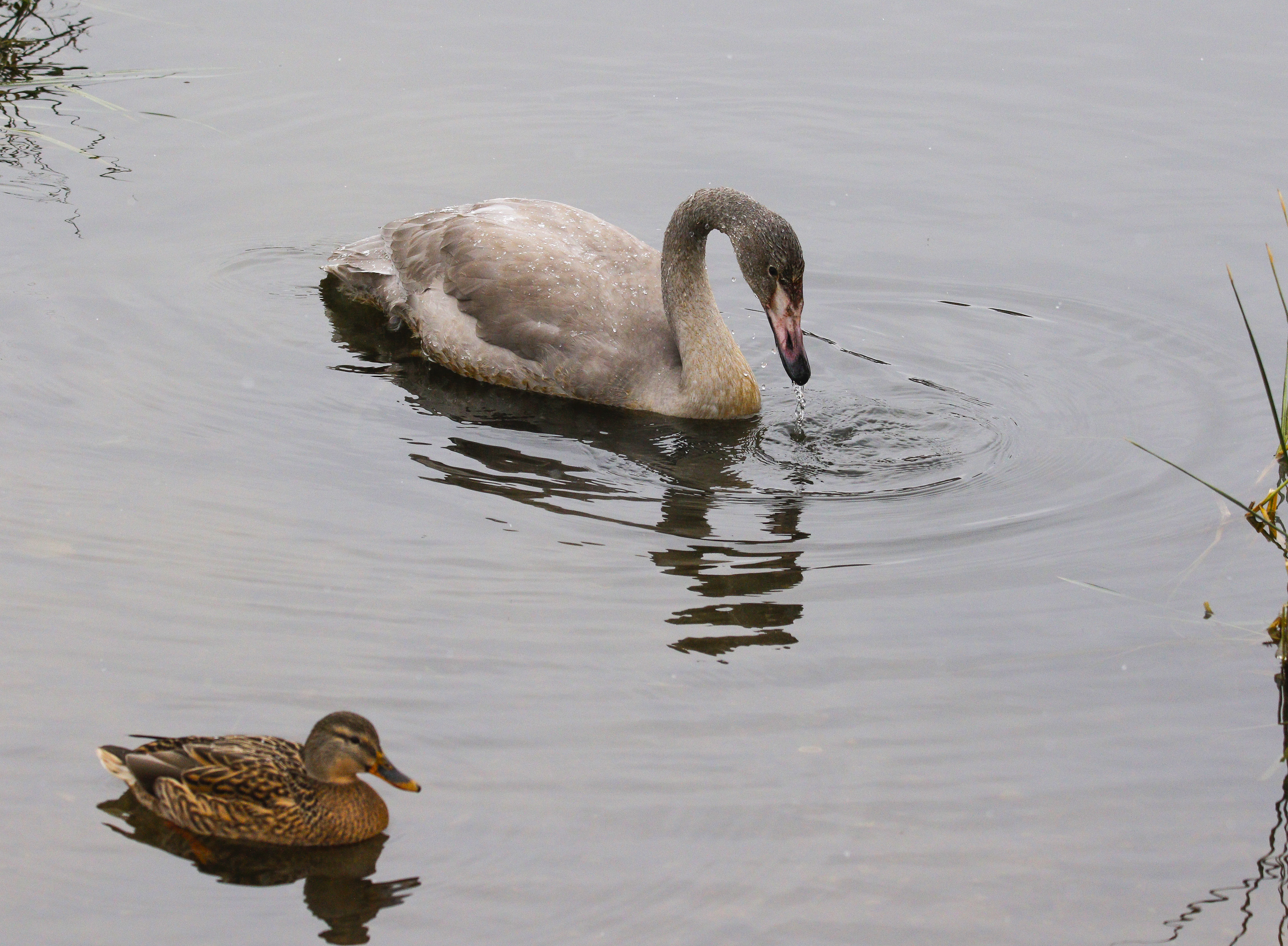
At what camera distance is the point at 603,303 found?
945 centimetres

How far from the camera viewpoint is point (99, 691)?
6094 mm

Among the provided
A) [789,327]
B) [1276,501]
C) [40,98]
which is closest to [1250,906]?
[1276,501]

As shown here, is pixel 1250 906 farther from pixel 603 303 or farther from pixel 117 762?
pixel 603 303

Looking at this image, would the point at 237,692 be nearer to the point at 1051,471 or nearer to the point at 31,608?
the point at 31,608

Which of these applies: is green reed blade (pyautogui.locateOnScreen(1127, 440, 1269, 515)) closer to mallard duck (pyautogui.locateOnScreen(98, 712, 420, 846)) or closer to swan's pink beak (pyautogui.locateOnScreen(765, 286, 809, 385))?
swan's pink beak (pyautogui.locateOnScreen(765, 286, 809, 385))

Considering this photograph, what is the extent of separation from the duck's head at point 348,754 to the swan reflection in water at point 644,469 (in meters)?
1.65

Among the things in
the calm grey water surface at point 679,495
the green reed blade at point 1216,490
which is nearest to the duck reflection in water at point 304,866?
the calm grey water surface at point 679,495

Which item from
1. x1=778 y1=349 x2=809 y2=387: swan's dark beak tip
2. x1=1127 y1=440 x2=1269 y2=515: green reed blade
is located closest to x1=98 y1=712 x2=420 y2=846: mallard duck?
x1=1127 y1=440 x2=1269 y2=515: green reed blade

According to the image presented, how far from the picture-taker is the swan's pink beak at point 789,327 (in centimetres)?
887

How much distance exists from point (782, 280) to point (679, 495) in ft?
5.26

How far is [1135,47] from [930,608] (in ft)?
26.7

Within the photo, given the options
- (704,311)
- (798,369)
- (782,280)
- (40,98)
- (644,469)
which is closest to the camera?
(644,469)

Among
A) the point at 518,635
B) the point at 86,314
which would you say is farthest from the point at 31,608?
the point at 86,314

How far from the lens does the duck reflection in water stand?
514cm
